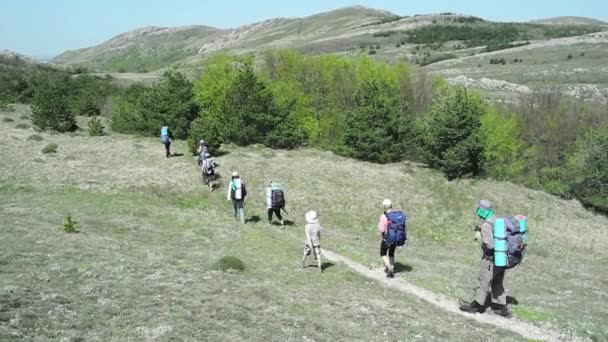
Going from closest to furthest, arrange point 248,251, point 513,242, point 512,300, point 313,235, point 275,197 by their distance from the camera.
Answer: point 513,242 < point 512,300 < point 313,235 < point 248,251 < point 275,197

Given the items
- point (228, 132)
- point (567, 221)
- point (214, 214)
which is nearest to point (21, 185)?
point (214, 214)

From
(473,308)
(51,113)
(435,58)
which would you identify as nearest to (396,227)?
(473,308)

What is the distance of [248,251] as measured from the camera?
23156 mm

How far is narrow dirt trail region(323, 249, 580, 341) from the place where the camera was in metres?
15.5

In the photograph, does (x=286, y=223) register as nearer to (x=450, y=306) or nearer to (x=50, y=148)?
(x=450, y=306)

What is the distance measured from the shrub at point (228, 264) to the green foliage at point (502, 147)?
142ft

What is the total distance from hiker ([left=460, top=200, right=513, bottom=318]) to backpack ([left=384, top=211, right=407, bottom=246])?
3.01 metres

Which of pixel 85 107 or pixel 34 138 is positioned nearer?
pixel 34 138

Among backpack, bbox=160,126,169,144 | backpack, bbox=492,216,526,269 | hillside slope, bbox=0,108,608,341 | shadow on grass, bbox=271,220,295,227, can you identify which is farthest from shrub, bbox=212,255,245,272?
backpack, bbox=160,126,169,144

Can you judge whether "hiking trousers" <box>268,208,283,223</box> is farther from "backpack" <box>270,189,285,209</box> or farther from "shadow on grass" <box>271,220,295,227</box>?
"shadow on grass" <box>271,220,295,227</box>

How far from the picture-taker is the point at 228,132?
5328 centimetres

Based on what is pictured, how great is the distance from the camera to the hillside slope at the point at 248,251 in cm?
1411

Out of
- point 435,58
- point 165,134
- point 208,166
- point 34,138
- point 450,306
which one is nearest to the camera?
point 450,306

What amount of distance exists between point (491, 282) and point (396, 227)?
367 centimetres
